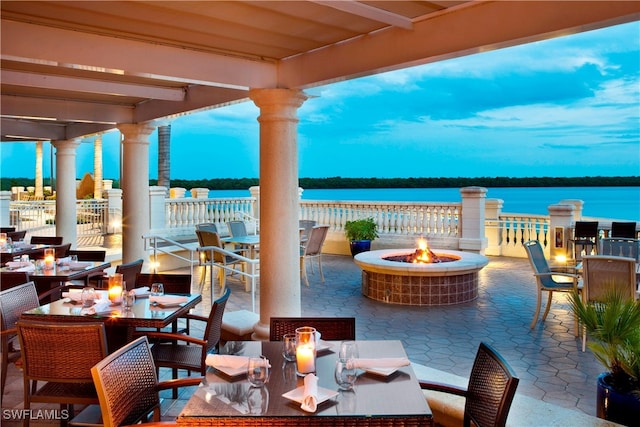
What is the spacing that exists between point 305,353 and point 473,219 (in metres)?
9.43

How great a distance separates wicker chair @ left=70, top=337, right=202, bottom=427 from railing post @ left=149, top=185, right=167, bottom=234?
9.11 m

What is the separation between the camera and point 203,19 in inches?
151

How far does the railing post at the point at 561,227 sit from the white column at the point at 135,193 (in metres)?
8.18

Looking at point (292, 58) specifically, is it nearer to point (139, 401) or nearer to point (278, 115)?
point (278, 115)

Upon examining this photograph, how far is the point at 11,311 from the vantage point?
3945mm

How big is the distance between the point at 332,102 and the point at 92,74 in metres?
37.2

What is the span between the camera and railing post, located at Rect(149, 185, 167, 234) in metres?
11.5

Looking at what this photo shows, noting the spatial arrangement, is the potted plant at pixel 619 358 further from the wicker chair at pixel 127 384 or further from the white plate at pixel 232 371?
the wicker chair at pixel 127 384

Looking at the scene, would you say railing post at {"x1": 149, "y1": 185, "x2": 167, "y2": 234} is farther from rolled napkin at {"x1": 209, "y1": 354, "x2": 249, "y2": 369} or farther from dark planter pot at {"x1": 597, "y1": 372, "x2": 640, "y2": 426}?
dark planter pot at {"x1": 597, "y1": 372, "x2": 640, "y2": 426}

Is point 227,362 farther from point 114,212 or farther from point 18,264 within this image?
point 114,212

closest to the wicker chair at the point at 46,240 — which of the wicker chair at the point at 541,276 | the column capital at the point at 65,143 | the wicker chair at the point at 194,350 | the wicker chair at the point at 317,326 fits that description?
the column capital at the point at 65,143

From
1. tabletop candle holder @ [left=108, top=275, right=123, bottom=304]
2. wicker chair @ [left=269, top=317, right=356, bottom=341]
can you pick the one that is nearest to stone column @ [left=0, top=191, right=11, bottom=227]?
tabletop candle holder @ [left=108, top=275, right=123, bottom=304]

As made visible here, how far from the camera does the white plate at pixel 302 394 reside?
2.20 m

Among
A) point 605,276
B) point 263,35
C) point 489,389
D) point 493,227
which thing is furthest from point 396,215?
point 489,389
